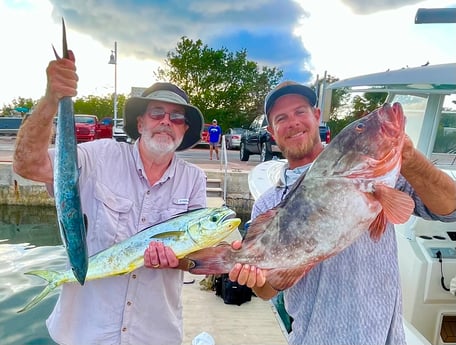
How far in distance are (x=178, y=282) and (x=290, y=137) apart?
119 cm

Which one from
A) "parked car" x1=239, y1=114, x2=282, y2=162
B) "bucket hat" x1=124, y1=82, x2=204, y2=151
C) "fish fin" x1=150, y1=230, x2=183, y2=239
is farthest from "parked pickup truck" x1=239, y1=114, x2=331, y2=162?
"fish fin" x1=150, y1=230, x2=183, y2=239

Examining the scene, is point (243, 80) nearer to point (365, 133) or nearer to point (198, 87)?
point (198, 87)

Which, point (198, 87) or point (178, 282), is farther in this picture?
point (198, 87)

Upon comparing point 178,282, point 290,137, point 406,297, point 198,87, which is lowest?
point 406,297

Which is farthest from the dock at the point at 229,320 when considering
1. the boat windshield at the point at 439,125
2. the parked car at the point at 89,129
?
the parked car at the point at 89,129

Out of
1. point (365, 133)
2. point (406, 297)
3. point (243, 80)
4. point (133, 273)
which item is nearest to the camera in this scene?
point (365, 133)

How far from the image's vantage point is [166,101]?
8.07 ft

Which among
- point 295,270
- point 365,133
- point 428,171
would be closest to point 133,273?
point 295,270

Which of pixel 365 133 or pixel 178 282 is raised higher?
pixel 365 133

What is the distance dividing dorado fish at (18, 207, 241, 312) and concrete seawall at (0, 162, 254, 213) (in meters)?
11.0

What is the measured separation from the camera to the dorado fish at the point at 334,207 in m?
1.64

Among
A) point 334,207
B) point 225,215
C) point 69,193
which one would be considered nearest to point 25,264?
point 225,215

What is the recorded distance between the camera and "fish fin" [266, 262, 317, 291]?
5.96 feet

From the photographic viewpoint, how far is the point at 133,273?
2.38 m
